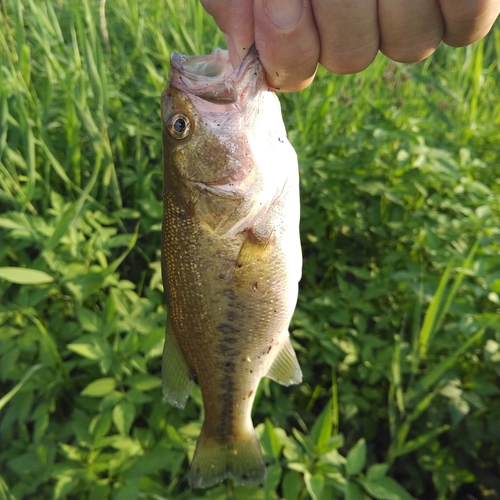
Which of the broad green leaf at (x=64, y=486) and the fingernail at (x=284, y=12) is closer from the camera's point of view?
the fingernail at (x=284, y=12)

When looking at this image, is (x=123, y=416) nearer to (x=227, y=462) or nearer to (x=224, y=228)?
(x=227, y=462)

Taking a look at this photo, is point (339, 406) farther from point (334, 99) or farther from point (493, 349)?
point (334, 99)

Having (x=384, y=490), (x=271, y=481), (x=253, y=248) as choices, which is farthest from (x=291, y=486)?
(x=253, y=248)

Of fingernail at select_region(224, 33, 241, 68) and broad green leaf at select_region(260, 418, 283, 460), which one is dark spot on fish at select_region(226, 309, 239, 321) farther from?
fingernail at select_region(224, 33, 241, 68)

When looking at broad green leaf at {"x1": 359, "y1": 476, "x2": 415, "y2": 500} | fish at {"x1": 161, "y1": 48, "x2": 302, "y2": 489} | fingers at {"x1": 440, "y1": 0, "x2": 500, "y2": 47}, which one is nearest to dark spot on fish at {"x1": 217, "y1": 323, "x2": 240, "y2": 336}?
fish at {"x1": 161, "y1": 48, "x2": 302, "y2": 489}

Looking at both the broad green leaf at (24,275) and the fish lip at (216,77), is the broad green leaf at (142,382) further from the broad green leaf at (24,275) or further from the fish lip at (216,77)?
the fish lip at (216,77)

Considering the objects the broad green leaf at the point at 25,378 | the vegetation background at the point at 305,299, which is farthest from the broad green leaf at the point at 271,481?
the broad green leaf at the point at 25,378
